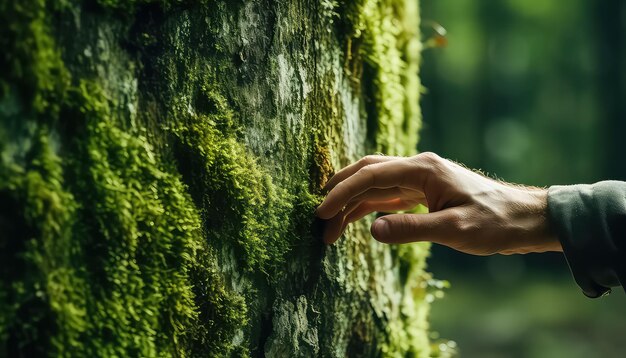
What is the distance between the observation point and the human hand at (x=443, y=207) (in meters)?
1.96

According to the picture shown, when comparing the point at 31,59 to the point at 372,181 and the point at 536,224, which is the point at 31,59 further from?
the point at 536,224

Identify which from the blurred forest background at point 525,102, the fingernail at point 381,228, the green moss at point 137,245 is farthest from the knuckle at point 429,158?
the blurred forest background at point 525,102

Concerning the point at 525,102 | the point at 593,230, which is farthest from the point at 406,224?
the point at 525,102

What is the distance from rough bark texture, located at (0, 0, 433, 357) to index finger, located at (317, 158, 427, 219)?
79 millimetres

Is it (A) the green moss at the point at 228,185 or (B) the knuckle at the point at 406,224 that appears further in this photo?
(B) the knuckle at the point at 406,224

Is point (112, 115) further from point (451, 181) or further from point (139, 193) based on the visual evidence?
point (451, 181)

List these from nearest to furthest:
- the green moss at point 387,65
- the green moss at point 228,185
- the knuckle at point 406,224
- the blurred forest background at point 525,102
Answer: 1. the green moss at point 228,185
2. the knuckle at point 406,224
3. the green moss at point 387,65
4. the blurred forest background at point 525,102

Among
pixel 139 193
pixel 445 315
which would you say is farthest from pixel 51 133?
pixel 445 315

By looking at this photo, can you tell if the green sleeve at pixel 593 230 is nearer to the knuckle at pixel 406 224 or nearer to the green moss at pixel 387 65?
the knuckle at pixel 406 224

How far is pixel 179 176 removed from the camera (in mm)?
1638

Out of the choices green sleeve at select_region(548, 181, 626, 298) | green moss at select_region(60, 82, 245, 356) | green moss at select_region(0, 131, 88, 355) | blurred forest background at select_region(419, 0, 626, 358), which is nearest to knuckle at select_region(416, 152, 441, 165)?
green sleeve at select_region(548, 181, 626, 298)

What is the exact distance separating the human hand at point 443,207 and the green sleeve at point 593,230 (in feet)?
0.18

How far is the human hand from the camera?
1960 mm

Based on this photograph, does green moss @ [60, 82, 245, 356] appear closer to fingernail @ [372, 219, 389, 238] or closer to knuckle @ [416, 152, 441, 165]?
fingernail @ [372, 219, 389, 238]
